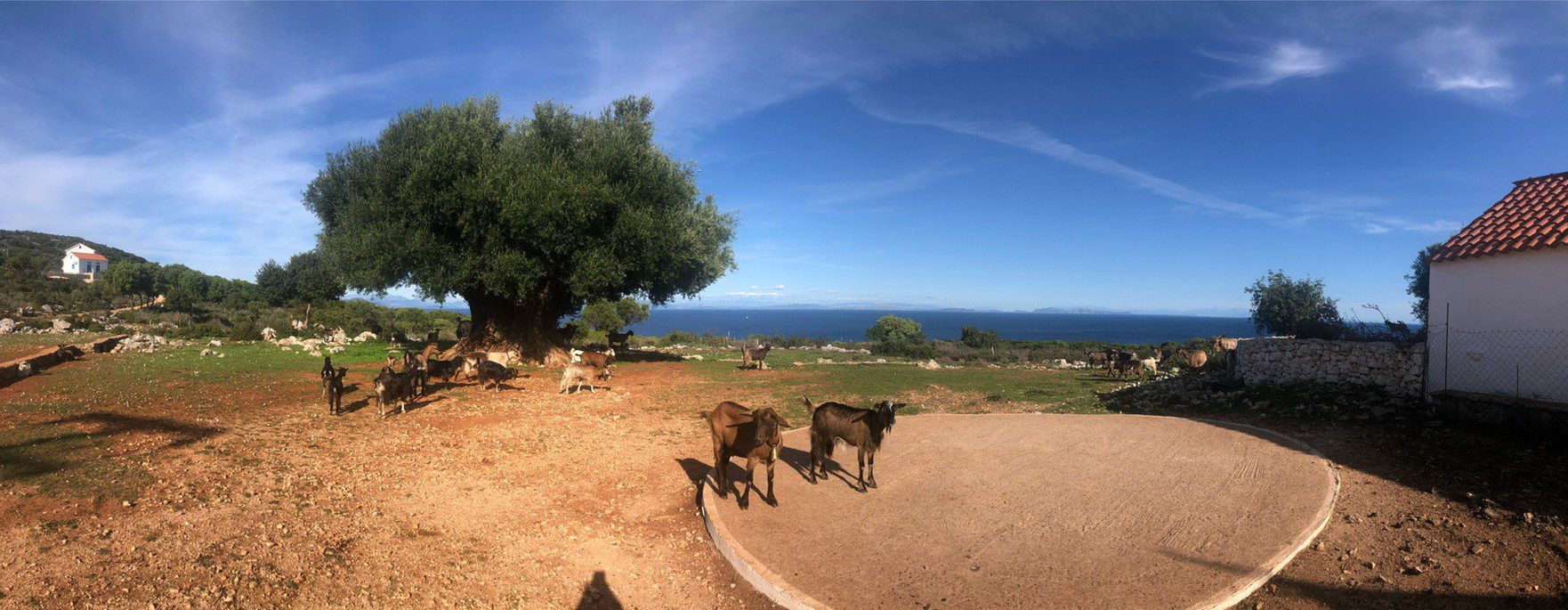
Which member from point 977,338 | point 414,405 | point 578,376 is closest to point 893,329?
point 977,338

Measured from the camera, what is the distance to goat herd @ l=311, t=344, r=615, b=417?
1167 cm

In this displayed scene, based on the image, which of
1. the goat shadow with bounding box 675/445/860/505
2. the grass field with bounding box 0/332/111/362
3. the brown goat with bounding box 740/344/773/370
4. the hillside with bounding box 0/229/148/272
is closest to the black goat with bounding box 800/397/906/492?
the goat shadow with bounding box 675/445/860/505

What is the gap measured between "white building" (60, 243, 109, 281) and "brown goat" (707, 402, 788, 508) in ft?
378

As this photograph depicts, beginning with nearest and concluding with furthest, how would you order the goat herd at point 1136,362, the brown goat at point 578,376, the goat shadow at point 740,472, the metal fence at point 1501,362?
the goat shadow at point 740,472
the metal fence at point 1501,362
the brown goat at point 578,376
the goat herd at point 1136,362

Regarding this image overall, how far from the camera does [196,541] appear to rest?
18.4 feet

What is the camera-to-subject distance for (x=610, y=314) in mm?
36875

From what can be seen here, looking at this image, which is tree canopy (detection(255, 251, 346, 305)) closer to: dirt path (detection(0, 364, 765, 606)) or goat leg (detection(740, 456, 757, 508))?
dirt path (detection(0, 364, 765, 606))

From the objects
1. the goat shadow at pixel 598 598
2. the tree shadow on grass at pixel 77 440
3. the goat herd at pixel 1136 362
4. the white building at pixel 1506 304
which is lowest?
the goat shadow at pixel 598 598

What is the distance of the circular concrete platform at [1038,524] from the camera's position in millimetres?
5422

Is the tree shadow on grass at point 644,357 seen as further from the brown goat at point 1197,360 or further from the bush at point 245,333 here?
the brown goat at point 1197,360

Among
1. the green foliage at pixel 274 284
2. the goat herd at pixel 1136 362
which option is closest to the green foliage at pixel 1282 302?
the goat herd at pixel 1136 362

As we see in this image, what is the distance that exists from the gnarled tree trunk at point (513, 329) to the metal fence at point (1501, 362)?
75.1 ft

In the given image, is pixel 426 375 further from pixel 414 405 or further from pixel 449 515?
pixel 449 515

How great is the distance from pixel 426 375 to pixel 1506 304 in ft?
72.1
